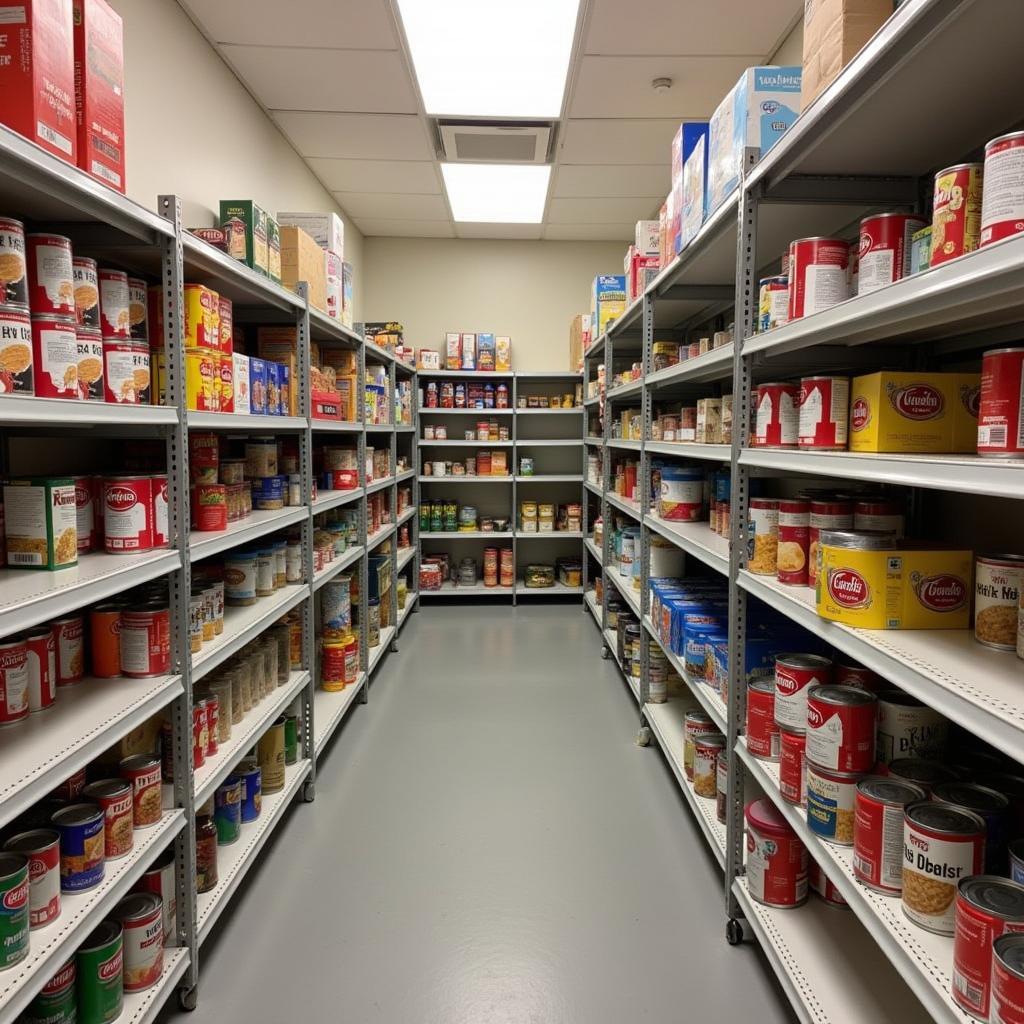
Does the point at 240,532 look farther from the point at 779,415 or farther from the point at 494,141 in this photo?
the point at 494,141

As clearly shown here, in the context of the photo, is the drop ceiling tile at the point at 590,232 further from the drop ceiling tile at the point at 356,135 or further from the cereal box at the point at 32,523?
the cereal box at the point at 32,523

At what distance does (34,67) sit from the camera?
4.55 feet

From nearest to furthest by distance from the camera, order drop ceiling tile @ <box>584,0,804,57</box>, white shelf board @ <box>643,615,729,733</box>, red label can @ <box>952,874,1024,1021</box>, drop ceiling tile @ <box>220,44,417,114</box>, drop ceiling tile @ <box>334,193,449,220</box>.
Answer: red label can @ <box>952,874,1024,1021</box>, white shelf board @ <box>643,615,729,733</box>, drop ceiling tile @ <box>584,0,804,57</box>, drop ceiling tile @ <box>220,44,417,114</box>, drop ceiling tile @ <box>334,193,449,220</box>

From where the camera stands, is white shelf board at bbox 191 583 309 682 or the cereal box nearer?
the cereal box

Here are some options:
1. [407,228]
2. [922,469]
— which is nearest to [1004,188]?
[922,469]

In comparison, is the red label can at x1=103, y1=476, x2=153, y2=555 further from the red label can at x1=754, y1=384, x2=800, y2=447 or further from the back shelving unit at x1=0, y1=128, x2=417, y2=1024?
the red label can at x1=754, y1=384, x2=800, y2=447

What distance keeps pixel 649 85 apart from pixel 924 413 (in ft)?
10.3

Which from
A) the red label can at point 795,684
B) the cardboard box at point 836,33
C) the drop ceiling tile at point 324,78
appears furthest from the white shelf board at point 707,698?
the drop ceiling tile at point 324,78

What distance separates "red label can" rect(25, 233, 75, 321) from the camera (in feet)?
Result: 4.85

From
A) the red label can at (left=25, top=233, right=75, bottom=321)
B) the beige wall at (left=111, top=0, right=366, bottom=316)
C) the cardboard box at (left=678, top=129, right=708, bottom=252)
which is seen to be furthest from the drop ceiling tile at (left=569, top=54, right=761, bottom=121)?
the red label can at (left=25, top=233, right=75, bottom=321)

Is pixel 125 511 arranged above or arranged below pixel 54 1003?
above

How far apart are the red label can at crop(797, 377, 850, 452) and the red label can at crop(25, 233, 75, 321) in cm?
162

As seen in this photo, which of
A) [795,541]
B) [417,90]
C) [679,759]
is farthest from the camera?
[417,90]

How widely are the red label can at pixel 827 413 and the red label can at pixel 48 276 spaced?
162 cm
